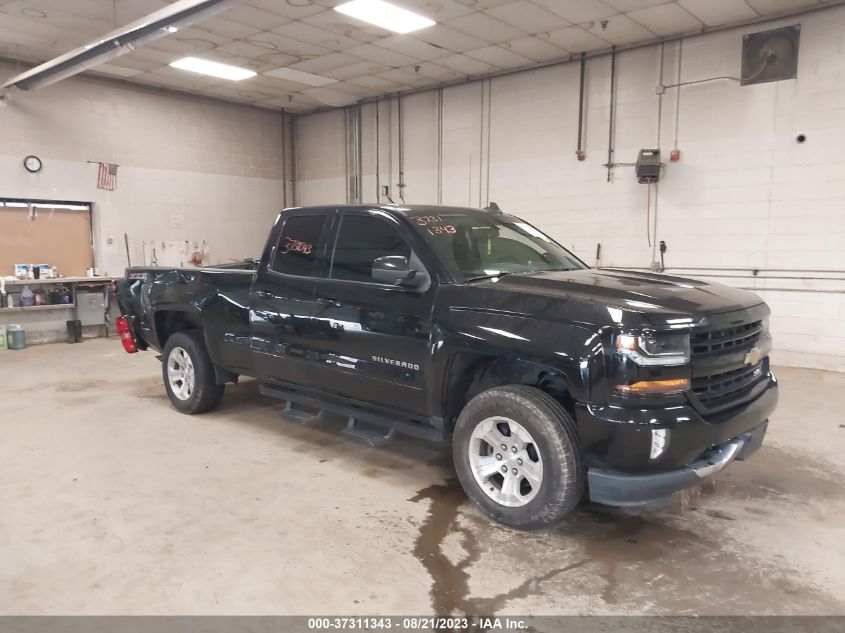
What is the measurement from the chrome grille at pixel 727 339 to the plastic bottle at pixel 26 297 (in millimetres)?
9791

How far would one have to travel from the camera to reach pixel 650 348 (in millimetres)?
2719

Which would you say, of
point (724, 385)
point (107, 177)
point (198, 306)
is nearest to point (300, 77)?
point (107, 177)

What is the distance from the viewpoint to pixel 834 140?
7.06 meters

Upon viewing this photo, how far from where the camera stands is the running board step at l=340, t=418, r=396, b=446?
12.6 ft

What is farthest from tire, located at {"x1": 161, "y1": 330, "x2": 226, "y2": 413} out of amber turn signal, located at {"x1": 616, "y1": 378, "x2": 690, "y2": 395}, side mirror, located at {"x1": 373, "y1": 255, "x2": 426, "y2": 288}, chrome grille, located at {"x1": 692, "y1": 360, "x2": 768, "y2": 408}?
chrome grille, located at {"x1": 692, "y1": 360, "x2": 768, "y2": 408}

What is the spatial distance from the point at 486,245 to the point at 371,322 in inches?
35.4

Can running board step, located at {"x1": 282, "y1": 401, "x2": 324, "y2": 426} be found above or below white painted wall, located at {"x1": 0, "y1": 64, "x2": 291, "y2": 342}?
below

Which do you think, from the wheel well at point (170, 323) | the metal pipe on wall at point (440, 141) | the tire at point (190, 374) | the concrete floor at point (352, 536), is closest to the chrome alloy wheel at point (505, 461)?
the concrete floor at point (352, 536)

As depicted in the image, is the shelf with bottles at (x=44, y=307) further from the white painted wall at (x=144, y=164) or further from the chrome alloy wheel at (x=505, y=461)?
the chrome alloy wheel at (x=505, y=461)

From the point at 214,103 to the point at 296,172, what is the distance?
7.50 ft

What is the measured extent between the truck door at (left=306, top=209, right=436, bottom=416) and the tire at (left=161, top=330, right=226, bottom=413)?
5.05 ft

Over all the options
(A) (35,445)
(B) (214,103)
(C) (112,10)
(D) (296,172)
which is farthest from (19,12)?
(D) (296,172)

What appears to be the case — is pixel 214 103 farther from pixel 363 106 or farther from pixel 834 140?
pixel 834 140

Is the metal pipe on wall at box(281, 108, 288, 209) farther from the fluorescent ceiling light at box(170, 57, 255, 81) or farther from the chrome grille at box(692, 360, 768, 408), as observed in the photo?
the chrome grille at box(692, 360, 768, 408)
